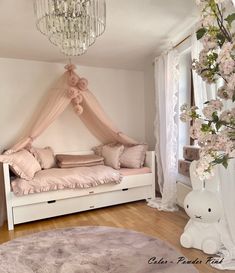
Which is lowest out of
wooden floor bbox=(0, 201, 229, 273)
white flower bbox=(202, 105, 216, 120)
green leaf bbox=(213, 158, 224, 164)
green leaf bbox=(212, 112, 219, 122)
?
wooden floor bbox=(0, 201, 229, 273)

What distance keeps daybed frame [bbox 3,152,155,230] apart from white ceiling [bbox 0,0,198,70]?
1.54m

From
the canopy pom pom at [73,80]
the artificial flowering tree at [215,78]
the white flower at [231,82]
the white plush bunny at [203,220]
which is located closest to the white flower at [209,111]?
the artificial flowering tree at [215,78]

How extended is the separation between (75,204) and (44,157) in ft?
2.76

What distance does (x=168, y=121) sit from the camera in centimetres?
318

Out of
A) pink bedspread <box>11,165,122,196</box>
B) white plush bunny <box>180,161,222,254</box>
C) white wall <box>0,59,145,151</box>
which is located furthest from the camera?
white wall <box>0,59,145,151</box>

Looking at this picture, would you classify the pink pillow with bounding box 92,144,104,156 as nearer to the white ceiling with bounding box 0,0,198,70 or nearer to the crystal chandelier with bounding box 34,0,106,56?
the white ceiling with bounding box 0,0,198,70

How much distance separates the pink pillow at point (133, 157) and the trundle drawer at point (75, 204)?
371 millimetres

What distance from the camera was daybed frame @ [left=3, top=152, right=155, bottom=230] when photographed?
2785 mm

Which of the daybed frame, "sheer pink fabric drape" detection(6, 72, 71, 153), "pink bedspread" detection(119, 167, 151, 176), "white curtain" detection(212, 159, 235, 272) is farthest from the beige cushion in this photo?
"white curtain" detection(212, 159, 235, 272)

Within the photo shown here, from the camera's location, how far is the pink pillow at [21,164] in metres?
2.80

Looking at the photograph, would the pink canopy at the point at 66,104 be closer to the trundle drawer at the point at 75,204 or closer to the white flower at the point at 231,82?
the trundle drawer at the point at 75,204

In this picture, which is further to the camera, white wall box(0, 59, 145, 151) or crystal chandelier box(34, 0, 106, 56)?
white wall box(0, 59, 145, 151)

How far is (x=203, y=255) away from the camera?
6.75 ft

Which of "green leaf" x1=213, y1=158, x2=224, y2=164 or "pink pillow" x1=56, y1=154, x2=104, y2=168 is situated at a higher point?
"green leaf" x1=213, y1=158, x2=224, y2=164
